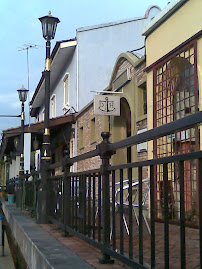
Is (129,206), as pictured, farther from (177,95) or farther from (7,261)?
(7,261)

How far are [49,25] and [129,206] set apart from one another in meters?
5.97

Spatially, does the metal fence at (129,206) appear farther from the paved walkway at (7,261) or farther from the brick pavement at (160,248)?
the paved walkway at (7,261)

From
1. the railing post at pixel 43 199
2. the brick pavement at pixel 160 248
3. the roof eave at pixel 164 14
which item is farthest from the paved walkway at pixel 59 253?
the roof eave at pixel 164 14

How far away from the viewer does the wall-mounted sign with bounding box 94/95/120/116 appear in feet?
36.5

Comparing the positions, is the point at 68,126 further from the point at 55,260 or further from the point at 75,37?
the point at 55,260

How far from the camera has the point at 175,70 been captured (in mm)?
7543

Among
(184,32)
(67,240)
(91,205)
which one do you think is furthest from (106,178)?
(184,32)

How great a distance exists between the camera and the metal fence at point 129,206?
208cm

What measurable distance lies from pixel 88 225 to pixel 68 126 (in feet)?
48.5

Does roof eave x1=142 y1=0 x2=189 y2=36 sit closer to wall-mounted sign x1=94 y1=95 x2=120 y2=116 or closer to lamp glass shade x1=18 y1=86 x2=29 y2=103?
wall-mounted sign x1=94 y1=95 x2=120 y2=116

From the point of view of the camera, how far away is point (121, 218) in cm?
316

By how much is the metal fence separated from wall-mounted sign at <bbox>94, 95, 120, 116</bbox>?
17.7 feet

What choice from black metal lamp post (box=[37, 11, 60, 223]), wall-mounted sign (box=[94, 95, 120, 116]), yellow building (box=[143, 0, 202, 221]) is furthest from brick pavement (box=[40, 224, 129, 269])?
wall-mounted sign (box=[94, 95, 120, 116])

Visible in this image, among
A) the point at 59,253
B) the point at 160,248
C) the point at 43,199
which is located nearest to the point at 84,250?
the point at 59,253
